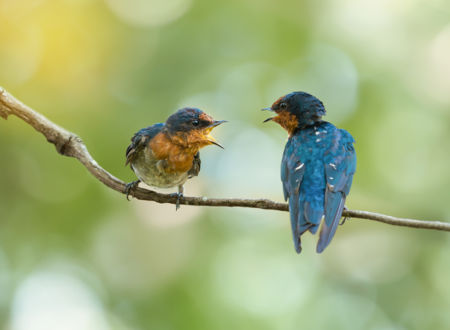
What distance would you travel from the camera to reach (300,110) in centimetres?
493

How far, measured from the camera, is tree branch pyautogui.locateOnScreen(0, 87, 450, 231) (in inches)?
125

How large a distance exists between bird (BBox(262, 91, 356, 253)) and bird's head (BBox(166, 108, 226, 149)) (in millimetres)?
708

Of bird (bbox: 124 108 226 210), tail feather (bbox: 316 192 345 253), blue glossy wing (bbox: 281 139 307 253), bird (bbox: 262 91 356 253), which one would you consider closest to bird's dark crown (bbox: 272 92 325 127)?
Result: bird (bbox: 262 91 356 253)

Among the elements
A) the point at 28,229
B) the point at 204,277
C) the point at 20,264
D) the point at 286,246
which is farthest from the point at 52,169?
the point at 286,246

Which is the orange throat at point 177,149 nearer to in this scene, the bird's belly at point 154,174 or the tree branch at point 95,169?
the bird's belly at point 154,174

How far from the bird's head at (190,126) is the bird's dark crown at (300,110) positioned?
813 millimetres

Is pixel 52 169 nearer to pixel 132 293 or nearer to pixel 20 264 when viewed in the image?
pixel 20 264

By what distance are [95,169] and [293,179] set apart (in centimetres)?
163

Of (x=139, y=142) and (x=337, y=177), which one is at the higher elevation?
(x=139, y=142)

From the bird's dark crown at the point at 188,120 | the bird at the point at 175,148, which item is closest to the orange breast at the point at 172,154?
the bird at the point at 175,148

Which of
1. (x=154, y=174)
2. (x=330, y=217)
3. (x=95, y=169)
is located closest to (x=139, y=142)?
(x=154, y=174)

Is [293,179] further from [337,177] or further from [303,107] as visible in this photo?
[303,107]

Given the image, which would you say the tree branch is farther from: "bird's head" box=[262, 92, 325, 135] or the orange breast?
"bird's head" box=[262, 92, 325, 135]

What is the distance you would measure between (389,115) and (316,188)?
23.7 ft
